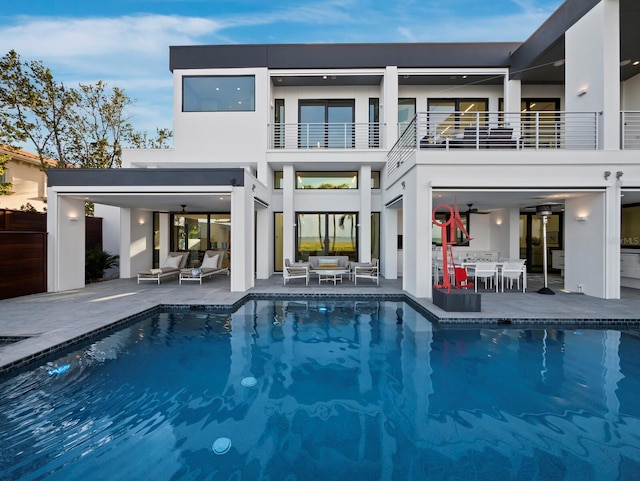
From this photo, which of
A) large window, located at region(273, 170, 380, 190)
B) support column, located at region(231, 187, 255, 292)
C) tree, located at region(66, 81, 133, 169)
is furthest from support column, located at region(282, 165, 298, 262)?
tree, located at region(66, 81, 133, 169)

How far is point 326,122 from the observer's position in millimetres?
14062

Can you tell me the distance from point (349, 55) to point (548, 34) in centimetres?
678

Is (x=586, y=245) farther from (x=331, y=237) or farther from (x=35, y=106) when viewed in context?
(x=35, y=106)

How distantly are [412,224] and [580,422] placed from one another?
231 inches

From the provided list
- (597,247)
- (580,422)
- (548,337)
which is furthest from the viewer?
(597,247)

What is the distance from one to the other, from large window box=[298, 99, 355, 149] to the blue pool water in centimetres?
978

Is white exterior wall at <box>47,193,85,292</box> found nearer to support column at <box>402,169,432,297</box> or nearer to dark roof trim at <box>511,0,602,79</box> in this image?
support column at <box>402,169,432,297</box>

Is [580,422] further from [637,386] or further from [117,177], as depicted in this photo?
[117,177]

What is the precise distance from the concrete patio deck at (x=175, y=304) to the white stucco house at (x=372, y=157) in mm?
990

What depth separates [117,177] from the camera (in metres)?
9.12

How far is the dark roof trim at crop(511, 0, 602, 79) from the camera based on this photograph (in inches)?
368

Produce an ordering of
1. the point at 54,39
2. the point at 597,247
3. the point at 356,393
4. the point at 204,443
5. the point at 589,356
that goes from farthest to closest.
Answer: the point at 54,39, the point at 597,247, the point at 589,356, the point at 356,393, the point at 204,443

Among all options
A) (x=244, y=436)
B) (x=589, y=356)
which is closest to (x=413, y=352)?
(x=589, y=356)

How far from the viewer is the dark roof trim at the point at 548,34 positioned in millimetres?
9352
